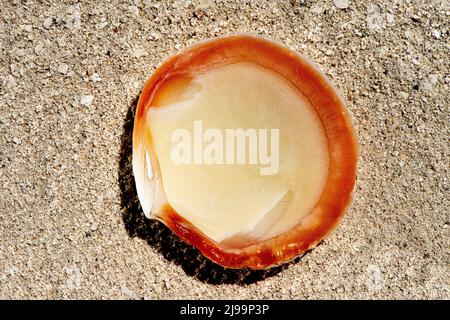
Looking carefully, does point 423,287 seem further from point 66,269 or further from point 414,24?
point 66,269

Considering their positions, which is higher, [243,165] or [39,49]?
[39,49]

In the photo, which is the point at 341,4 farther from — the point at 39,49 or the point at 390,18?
the point at 39,49

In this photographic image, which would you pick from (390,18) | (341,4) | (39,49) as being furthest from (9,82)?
(390,18)

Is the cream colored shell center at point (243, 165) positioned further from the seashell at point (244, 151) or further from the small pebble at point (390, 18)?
the small pebble at point (390, 18)

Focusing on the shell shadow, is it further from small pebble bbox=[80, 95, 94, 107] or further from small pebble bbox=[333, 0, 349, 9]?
small pebble bbox=[333, 0, 349, 9]

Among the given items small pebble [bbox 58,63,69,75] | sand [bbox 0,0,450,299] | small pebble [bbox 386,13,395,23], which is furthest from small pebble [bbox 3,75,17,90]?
small pebble [bbox 386,13,395,23]

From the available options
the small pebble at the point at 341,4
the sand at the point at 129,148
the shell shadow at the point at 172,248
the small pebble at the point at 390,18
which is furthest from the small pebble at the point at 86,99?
the small pebble at the point at 390,18
